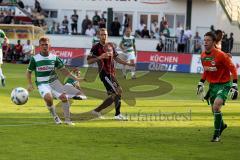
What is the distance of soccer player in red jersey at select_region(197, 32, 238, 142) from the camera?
15023mm

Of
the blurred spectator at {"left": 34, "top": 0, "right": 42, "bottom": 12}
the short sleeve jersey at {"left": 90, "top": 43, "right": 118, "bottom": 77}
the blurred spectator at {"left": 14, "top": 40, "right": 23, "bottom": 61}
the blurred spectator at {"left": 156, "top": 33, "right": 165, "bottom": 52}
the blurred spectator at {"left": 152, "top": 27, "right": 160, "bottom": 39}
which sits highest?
the blurred spectator at {"left": 34, "top": 0, "right": 42, "bottom": 12}

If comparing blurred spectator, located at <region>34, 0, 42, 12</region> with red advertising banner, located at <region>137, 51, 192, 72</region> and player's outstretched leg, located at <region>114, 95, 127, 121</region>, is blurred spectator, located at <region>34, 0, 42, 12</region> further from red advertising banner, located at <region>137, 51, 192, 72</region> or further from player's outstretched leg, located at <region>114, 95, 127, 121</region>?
player's outstretched leg, located at <region>114, 95, 127, 121</region>

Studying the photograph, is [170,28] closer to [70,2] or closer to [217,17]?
[217,17]

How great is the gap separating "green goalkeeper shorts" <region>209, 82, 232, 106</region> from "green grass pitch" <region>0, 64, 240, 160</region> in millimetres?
913

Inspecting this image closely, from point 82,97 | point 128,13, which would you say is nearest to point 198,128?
point 82,97

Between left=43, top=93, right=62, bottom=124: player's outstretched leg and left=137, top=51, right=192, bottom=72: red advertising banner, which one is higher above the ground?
left=43, top=93, right=62, bottom=124: player's outstretched leg

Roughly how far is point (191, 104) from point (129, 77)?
1213cm

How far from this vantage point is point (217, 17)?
5319cm

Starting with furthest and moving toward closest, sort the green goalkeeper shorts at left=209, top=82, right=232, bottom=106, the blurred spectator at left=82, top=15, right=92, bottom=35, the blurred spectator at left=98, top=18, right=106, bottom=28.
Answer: the blurred spectator at left=82, top=15, right=92, bottom=35 < the blurred spectator at left=98, top=18, right=106, bottom=28 < the green goalkeeper shorts at left=209, top=82, right=232, bottom=106

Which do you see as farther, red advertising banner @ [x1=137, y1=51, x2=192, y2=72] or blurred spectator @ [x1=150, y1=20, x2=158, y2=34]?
blurred spectator @ [x1=150, y1=20, x2=158, y2=34]

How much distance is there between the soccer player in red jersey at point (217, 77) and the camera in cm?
1502

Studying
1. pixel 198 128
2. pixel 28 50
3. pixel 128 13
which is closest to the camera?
pixel 198 128

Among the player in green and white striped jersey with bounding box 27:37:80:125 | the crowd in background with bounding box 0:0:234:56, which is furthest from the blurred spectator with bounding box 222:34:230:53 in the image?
the player in green and white striped jersey with bounding box 27:37:80:125

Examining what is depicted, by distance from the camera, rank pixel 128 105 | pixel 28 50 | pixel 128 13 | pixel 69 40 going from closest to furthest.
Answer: pixel 128 105 → pixel 28 50 → pixel 69 40 → pixel 128 13
